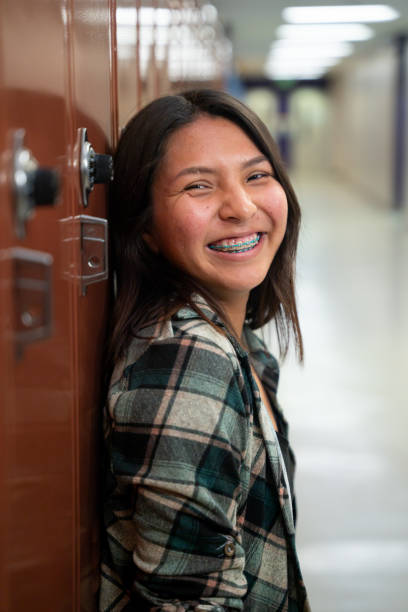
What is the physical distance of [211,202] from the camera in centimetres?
130

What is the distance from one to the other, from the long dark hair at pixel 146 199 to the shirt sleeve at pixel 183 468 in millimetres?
159

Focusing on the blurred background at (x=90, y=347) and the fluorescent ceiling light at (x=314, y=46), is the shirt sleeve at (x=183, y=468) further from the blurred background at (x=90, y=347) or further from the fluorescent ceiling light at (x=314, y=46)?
the fluorescent ceiling light at (x=314, y=46)

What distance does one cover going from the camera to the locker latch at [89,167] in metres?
1.06

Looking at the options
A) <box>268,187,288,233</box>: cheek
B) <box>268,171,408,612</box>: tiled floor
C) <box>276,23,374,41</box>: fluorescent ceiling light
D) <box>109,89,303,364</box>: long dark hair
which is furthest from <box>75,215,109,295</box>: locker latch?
<box>276,23,374,41</box>: fluorescent ceiling light

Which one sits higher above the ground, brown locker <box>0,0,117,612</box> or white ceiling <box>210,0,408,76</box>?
white ceiling <box>210,0,408,76</box>

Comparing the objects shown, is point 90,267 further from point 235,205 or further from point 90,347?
point 235,205

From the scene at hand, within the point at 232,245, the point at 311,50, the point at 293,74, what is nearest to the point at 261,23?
the point at 311,50

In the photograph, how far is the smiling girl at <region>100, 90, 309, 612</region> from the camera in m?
1.07

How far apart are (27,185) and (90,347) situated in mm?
531

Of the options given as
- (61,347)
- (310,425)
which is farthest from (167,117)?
(310,425)

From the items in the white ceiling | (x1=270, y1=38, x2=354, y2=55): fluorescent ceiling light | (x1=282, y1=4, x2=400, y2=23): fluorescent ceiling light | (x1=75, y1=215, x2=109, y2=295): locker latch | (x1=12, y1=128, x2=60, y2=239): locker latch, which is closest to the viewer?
(x1=12, y1=128, x2=60, y2=239): locker latch

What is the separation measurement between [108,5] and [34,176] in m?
0.76

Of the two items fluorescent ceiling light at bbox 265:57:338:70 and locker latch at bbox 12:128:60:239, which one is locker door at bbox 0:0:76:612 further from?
fluorescent ceiling light at bbox 265:57:338:70

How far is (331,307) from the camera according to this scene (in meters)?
6.25
